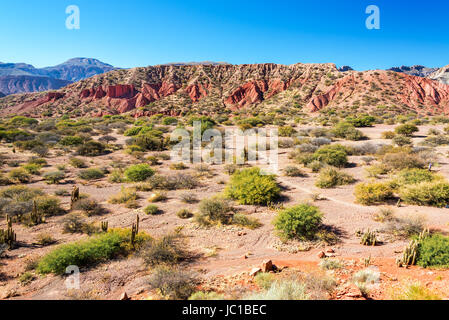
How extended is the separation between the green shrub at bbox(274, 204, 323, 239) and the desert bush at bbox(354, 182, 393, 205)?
12.9 ft

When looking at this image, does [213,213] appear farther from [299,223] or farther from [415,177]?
[415,177]

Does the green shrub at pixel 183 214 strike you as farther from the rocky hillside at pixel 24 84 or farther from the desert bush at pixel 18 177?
the rocky hillside at pixel 24 84

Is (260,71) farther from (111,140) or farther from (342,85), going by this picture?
(111,140)

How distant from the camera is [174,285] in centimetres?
530

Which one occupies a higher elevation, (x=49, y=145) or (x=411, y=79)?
(x=411, y=79)

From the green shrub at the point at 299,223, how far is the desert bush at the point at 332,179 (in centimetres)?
524

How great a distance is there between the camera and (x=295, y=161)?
60.0ft

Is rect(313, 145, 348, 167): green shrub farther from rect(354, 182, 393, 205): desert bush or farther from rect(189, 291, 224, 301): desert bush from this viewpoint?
rect(189, 291, 224, 301): desert bush

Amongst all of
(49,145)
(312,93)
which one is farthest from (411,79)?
(49,145)

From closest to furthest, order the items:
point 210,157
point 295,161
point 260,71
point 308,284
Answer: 1. point 308,284
2. point 295,161
3. point 210,157
4. point 260,71

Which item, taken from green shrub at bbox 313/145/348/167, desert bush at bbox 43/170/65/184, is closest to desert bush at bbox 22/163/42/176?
desert bush at bbox 43/170/65/184

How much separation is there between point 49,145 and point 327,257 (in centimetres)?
2785

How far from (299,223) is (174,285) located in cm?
497

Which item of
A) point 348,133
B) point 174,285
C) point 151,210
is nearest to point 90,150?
point 151,210
